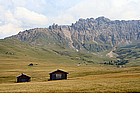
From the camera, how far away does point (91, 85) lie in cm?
1459

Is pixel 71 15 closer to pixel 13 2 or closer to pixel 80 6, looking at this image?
pixel 80 6
